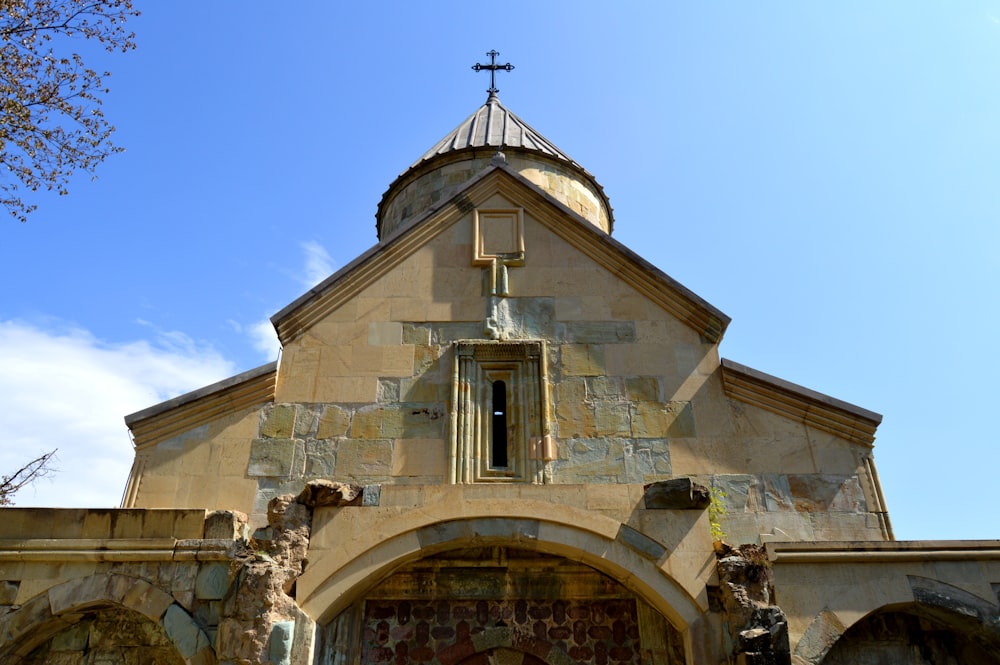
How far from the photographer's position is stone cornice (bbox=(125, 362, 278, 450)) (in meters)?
6.78

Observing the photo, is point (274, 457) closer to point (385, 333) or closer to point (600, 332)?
point (385, 333)

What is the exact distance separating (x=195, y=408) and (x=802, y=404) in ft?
18.4

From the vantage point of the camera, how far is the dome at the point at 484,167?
1168cm

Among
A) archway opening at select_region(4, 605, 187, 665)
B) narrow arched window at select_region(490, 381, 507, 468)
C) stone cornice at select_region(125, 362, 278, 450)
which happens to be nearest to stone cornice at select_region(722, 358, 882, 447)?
narrow arched window at select_region(490, 381, 507, 468)

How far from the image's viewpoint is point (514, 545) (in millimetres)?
5992

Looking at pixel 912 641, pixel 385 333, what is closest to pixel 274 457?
pixel 385 333

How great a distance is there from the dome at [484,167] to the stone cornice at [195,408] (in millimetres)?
5069

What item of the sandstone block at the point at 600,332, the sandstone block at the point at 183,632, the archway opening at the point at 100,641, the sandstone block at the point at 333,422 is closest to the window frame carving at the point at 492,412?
the sandstone block at the point at 600,332

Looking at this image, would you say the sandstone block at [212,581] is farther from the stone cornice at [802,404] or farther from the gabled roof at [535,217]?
the stone cornice at [802,404]

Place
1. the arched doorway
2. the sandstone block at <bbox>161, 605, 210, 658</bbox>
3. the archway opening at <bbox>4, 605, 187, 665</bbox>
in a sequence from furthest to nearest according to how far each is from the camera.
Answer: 1. the arched doorway
2. the archway opening at <bbox>4, 605, 187, 665</bbox>
3. the sandstone block at <bbox>161, 605, 210, 658</bbox>

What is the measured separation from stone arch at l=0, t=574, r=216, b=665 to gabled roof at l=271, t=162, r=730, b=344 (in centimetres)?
256

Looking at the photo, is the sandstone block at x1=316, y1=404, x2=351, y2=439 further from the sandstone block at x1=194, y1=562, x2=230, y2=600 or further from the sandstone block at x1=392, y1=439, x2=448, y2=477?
the sandstone block at x1=194, y1=562, x2=230, y2=600

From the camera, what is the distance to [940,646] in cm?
588

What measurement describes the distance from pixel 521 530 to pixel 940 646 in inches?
136
